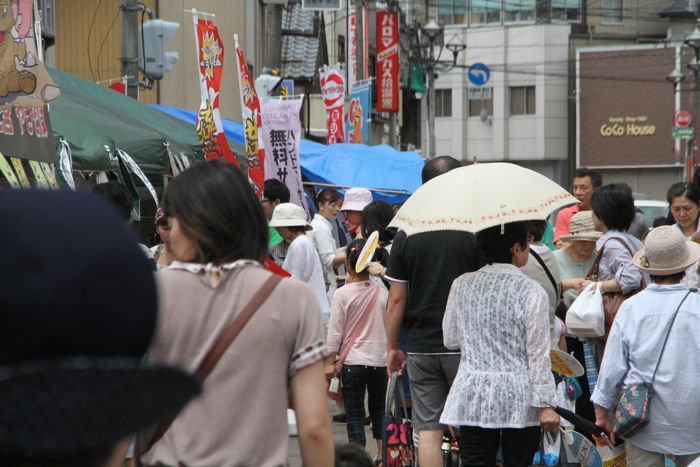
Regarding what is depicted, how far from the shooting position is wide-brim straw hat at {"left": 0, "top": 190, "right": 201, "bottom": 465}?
1.02 meters

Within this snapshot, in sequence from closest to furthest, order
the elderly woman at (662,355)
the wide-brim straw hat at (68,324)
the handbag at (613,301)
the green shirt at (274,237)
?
the wide-brim straw hat at (68,324) < the elderly woman at (662,355) < the handbag at (613,301) < the green shirt at (274,237)

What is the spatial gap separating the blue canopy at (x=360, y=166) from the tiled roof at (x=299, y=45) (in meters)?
10.5

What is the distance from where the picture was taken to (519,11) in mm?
45750

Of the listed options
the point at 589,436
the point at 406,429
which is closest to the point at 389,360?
the point at 406,429

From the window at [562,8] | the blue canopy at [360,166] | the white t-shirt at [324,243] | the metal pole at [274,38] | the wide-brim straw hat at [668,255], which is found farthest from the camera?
the window at [562,8]

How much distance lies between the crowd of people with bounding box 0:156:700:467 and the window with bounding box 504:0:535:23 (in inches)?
1588

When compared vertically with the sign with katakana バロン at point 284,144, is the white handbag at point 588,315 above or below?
below

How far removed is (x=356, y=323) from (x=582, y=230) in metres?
1.77

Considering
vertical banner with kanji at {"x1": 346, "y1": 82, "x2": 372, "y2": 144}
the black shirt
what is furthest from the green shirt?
vertical banner with kanji at {"x1": 346, "y1": 82, "x2": 372, "y2": 144}

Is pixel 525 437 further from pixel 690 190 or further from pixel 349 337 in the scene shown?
pixel 690 190

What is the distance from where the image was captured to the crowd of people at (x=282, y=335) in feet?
3.46

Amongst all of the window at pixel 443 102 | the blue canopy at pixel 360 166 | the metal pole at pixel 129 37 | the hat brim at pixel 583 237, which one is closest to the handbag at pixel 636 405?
the hat brim at pixel 583 237

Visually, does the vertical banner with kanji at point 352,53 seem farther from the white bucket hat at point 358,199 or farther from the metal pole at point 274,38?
the white bucket hat at point 358,199

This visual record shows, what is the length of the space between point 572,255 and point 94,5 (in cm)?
1186
